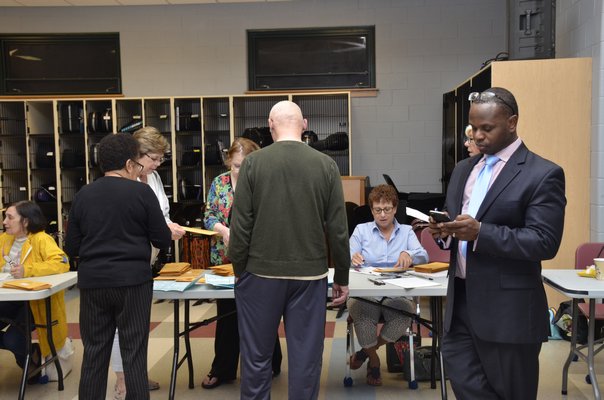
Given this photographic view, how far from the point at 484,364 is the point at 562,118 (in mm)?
3422

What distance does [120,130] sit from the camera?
7598mm

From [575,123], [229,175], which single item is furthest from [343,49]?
[229,175]

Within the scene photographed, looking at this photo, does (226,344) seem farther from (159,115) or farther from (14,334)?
(159,115)

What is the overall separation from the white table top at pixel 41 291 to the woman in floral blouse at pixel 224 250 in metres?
0.90

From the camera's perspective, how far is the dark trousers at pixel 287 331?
2613 mm

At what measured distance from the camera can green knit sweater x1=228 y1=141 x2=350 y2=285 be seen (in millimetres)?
2562

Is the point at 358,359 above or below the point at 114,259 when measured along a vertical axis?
below

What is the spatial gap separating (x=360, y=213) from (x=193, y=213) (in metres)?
2.11

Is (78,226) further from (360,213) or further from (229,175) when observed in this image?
(360,213)

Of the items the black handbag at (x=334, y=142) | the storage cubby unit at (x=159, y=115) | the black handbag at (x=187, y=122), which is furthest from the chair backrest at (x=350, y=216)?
the storage cubby unit at (x=159, y=115)

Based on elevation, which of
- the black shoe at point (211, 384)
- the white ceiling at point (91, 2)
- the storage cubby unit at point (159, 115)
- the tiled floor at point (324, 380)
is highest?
the white ceiling at point (91, 2)

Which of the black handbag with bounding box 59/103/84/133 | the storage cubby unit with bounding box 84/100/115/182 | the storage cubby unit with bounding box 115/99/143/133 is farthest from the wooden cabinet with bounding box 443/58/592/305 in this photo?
the black handbag with bounding box 59/103/84/133

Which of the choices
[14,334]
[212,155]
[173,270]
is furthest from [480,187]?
[212,155]

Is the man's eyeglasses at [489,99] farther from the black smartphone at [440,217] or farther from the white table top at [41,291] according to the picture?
the white table top at [41,291]
